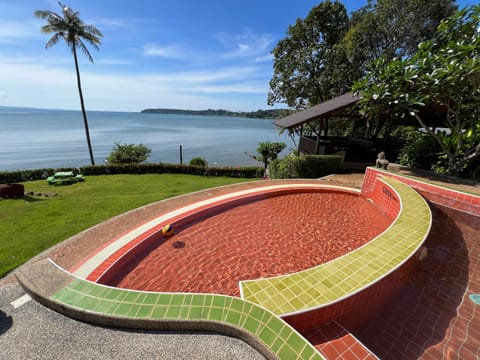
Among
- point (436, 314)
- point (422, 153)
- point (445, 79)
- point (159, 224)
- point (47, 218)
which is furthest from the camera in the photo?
point (422, 153)

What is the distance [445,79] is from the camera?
620cm

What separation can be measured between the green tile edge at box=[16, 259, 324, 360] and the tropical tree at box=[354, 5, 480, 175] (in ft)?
26.9

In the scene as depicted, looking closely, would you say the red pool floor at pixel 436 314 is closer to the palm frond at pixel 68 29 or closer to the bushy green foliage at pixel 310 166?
the bushy green foliage at pixel 310 166

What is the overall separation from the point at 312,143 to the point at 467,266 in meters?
10.7

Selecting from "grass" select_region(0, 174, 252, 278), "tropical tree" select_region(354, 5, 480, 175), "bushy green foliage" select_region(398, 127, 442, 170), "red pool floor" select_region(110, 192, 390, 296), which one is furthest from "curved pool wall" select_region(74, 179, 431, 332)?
"bushy green foliage" select_region(398, 127, 442, 170)

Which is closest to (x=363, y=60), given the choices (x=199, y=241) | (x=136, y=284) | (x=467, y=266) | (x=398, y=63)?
(x=398, y=63)

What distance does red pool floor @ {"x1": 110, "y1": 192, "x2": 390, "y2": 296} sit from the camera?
3.96 meters

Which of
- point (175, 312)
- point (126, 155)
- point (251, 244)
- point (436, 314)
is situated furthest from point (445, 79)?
point (126, 155)

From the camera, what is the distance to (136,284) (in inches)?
150

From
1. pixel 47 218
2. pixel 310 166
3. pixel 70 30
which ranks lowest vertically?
pixel 47 218

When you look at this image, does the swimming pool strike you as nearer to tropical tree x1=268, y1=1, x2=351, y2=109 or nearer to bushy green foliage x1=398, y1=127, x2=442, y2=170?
bushy green foliage x1=398, y1=127, x2=442, y2=170

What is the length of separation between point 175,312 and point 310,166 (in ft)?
33.5

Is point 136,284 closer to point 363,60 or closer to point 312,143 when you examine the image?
point 312,143

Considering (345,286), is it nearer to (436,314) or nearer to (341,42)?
(436,314)
